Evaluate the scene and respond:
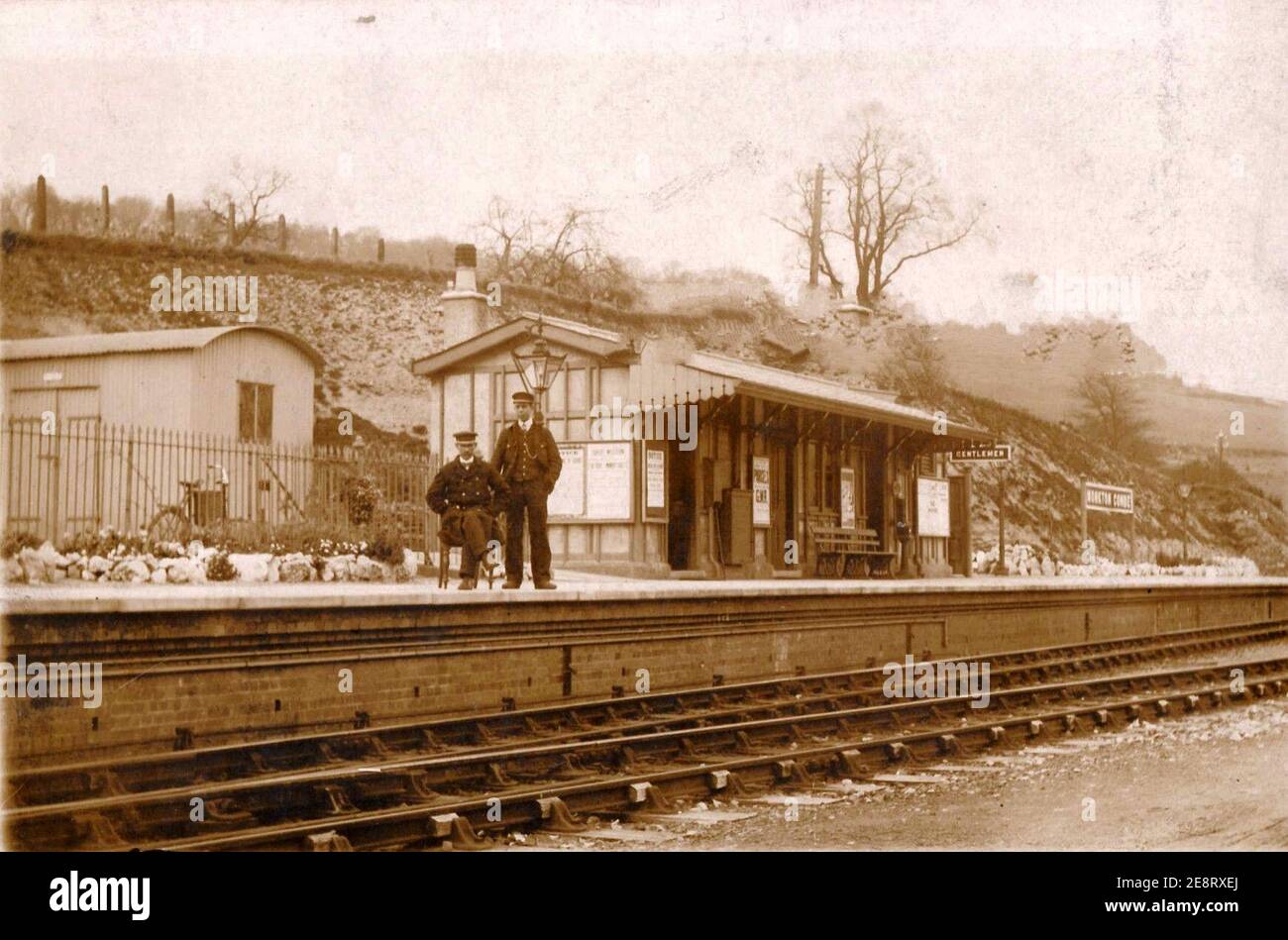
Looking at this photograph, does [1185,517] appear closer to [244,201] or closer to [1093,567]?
[1093,567]

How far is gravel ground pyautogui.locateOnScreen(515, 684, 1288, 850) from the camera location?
7.27 meters

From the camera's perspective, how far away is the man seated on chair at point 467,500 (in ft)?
43.1

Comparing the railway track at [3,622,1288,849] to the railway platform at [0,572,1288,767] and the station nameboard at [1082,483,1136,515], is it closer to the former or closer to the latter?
the railway platform at [0,572,1288,767]

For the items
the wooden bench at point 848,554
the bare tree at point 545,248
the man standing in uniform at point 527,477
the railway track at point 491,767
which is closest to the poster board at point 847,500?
the wooden bench at point 848,554

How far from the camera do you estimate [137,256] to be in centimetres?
3556

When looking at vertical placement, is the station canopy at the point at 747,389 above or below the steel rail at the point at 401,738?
above

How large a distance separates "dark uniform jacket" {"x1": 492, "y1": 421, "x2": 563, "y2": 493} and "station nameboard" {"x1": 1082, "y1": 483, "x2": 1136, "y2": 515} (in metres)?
15.0

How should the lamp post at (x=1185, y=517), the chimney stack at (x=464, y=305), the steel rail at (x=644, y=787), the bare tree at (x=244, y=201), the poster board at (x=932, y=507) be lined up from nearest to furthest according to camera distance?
the steel rail at (x=644, y=787) → the chimney stack at (x=464, y=305) → the poster board at (x=932, y=507) → the lamp post at (x=1185, y=517) → the bare tree at (x=244, y=201)

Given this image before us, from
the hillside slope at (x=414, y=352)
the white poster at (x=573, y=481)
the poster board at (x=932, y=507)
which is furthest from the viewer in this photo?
the hillside slope at (x=414, y=352)

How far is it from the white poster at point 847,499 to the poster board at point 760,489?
273 cm

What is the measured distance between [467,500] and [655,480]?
656 centimetres

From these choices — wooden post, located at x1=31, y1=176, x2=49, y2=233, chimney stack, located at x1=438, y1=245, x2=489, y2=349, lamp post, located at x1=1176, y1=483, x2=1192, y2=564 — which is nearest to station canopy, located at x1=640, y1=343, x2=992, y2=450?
chimney stack, located at x1=438, y1=245, x2=489, y2=349

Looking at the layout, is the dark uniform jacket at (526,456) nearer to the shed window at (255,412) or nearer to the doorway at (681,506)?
the doorway at (681,506)
